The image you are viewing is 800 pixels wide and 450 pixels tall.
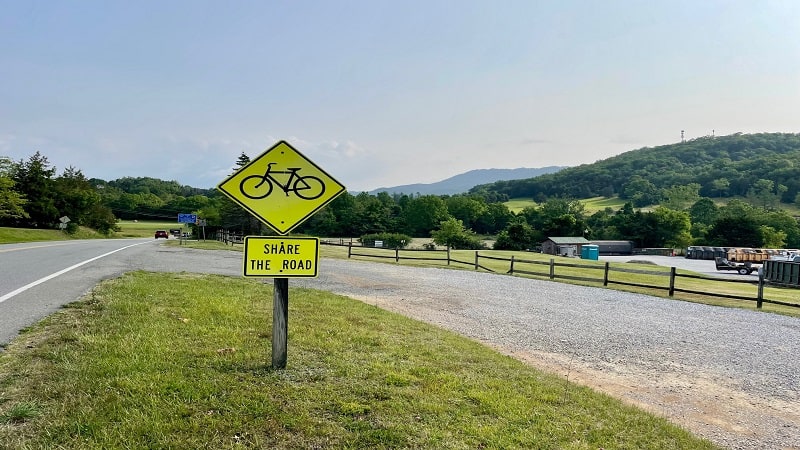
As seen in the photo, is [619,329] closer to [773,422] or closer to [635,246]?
[773,422]

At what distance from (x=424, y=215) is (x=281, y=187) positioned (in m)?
109

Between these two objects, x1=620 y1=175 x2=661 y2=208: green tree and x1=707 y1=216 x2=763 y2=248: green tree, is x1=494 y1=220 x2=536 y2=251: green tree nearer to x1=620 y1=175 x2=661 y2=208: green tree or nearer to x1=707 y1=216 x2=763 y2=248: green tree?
x1=707 y1=216 x2=763 y2=248: green tree

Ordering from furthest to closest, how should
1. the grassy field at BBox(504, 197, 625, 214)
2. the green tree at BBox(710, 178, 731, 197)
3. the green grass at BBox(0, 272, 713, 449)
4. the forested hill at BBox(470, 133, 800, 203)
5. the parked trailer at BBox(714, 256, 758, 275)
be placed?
the grassy field at BBox(504, 197, 625, 214) < the green tree at BBox(710, 178, 731, 197) < the forested hill at BBox(470, 133, 800, 203) < the parked trailer at BBox(714, 256, 758, 275) < the green grass at BBox(0, 272, 713, 449)

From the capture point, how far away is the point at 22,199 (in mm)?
45375

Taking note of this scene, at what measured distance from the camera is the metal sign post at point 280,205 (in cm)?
414

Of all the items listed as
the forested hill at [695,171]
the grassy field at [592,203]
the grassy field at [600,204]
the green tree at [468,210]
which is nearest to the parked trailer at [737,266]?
the green tree at [468,210]

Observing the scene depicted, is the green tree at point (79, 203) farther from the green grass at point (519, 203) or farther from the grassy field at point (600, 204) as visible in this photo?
the green grass at point (519, 203)

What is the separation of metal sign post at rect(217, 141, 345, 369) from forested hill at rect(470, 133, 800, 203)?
152 metres

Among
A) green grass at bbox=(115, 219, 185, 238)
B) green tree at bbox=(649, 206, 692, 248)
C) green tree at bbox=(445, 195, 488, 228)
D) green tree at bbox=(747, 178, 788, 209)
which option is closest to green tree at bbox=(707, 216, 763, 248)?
green tree at bbox=(649, 206, 692, 248)

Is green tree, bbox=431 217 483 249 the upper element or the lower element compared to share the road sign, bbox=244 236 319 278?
lower

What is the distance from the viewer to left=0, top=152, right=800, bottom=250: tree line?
49.6 metres

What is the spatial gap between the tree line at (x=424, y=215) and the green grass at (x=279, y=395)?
1521cm

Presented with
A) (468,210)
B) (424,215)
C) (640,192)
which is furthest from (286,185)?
(640,192)

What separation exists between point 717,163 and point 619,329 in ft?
585
